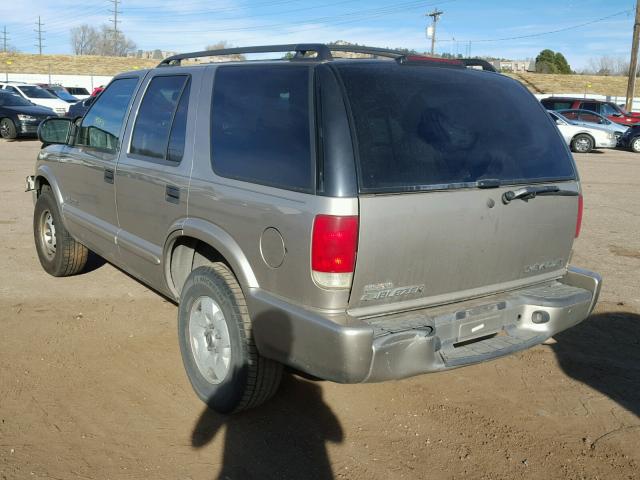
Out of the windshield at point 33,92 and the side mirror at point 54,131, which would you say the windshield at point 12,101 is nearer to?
the windshield at point 33,92

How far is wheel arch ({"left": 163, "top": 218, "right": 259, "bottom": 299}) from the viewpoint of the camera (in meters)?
3.35

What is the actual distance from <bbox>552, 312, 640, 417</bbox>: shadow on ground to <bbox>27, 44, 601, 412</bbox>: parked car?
26.0 inches

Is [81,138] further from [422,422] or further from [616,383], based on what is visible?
[616,383]

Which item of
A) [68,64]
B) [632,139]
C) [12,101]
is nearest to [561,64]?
[68,64]

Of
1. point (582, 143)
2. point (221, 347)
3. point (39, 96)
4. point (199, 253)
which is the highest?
point (39, 96)

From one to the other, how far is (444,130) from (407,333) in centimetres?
106

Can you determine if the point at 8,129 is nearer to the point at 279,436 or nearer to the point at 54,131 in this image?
the point at 54,131

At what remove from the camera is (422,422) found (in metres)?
3.69

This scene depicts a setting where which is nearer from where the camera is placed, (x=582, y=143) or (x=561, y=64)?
(x=582, y=143)

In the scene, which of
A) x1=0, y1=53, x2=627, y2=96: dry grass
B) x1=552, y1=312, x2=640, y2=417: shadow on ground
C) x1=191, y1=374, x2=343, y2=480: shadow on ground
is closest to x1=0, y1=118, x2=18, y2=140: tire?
x1=191, y1=374, x2=343, y2=480: shadow on ground

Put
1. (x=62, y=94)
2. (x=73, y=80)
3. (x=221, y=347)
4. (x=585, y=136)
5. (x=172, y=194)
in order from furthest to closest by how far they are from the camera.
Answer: (x=73, y=80), (x=62, y=94), (x=585, y=136), (x=172, y=194), (x=221, y=347)

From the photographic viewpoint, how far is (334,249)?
293 centimetres

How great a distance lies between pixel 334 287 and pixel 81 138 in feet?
10.8

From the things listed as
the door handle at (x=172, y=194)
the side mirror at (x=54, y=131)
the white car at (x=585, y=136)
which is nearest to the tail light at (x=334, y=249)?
the door handle at (x=172, y=194)
